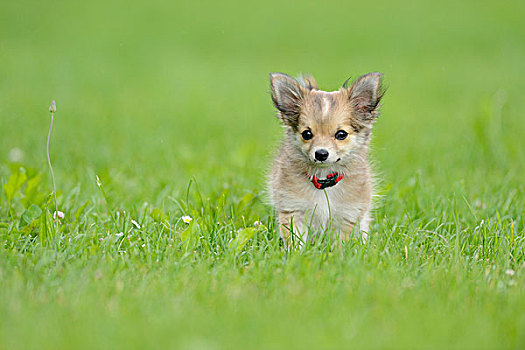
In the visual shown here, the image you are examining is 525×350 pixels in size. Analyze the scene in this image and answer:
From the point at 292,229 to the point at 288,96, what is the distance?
111 centimetres

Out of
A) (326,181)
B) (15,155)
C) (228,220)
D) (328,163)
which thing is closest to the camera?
(328,163)

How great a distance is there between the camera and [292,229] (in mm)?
4688

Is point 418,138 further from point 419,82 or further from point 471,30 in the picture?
point 471,30

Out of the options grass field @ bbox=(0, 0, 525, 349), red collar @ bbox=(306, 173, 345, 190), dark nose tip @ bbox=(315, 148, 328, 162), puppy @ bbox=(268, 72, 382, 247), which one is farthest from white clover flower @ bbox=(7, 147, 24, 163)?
dark nose tip @ bbox=(315, 148, 328, 162)

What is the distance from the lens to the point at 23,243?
4.64m

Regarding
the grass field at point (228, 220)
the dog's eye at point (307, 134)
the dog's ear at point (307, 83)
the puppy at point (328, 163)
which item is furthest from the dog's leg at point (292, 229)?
the dog's ear at point (307, 83)

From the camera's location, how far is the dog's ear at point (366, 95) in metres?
4.89

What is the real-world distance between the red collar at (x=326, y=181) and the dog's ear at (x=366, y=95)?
521 mm

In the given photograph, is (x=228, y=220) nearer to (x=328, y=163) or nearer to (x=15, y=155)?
(x=328, y=163)

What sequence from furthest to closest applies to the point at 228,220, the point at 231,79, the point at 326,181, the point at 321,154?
the point at 231,79 → the point at 228,220 → the point at 326,181 → the point at 321,154

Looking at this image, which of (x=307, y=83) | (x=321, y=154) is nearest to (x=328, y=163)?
(x=321, y=154)

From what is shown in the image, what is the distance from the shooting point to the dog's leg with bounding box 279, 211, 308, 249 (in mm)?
4686

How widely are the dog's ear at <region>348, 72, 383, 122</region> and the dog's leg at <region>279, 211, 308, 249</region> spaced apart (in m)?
0.97

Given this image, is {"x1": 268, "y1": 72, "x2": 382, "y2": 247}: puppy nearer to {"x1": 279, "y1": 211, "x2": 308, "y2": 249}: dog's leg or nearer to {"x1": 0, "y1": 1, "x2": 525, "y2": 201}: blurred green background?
{"x1": 279, "y1": 211, "x2": 308, "y2": 249}: dog's leg
